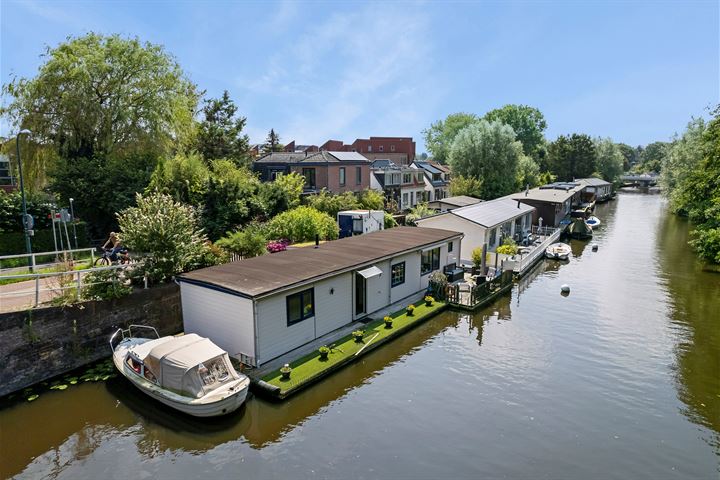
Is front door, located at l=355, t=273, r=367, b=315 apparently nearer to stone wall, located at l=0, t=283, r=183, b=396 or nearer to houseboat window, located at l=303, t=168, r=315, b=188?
stone wall, located at l=0, t=283, r=183, b=396

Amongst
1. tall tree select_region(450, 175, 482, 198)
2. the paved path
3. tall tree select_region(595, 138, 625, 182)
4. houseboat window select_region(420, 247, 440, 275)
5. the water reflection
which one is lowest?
the water reflection

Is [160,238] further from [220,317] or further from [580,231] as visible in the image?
[580,231]

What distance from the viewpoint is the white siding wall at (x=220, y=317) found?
14.9m

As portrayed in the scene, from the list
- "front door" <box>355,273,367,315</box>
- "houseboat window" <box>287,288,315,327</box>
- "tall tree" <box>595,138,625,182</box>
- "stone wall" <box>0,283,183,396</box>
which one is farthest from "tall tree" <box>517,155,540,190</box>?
"stone wall" <box>0,283,183,396</box>

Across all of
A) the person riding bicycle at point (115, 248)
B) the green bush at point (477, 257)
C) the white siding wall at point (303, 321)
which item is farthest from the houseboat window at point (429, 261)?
the person riding bicycle at point (115, 248)

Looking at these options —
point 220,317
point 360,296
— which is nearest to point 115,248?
point 220,317

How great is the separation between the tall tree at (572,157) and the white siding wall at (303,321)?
90.1 meters

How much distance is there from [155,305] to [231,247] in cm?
590

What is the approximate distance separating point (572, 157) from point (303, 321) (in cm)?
9337

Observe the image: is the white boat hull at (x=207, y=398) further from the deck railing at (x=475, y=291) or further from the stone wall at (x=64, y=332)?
the deck railing at (x=475, y=291)

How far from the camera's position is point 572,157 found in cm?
9356

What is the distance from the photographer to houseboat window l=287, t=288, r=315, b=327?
15977 millimetres

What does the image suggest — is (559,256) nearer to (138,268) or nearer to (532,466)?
(532,466)

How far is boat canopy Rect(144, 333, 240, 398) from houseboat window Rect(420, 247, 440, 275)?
1315 centimetres
